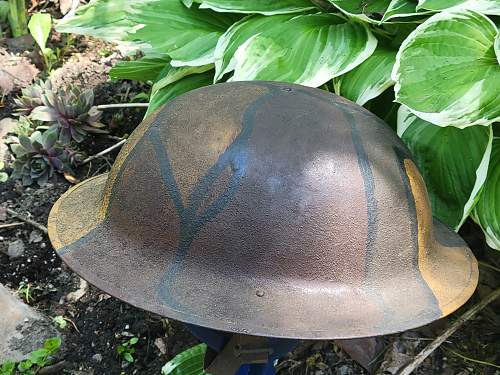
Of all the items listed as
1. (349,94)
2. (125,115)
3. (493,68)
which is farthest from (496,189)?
(125,115)

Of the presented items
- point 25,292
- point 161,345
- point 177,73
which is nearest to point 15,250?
point 25,292

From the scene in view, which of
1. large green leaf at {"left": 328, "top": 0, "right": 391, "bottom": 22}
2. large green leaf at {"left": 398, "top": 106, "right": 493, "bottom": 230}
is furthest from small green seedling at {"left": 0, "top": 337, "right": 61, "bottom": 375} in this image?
large green leaf at {"left": 328, "top": 0, "right": 391, "bottom": 22}

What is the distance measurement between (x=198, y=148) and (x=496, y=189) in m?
0.83

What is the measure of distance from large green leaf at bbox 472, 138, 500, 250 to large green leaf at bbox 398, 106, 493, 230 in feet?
0.12

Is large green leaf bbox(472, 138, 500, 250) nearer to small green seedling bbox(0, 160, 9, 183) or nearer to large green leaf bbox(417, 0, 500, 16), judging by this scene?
large green leaf bbox(417, 0, 500, 16)

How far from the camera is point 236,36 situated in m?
1.73

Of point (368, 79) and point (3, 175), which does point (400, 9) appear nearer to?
point (368, 79)

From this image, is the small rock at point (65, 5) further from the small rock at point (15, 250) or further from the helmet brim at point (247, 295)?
the helmet brim at point (247, 295)

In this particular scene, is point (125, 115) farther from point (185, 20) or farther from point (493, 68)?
point (493, 68)

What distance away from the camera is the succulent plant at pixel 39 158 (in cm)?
244

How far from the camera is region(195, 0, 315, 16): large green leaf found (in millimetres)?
1802

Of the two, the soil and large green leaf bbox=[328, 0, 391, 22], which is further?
the soil

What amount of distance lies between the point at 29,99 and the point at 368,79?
162 centimetres

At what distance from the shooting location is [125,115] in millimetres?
2740
